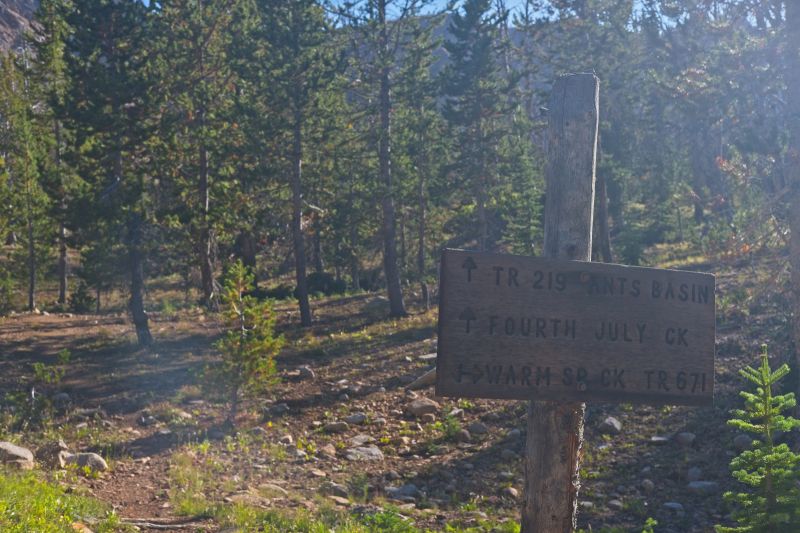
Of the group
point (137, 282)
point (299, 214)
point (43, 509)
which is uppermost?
point (299, 214)

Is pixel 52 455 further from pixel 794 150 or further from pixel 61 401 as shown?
pixel 794 150

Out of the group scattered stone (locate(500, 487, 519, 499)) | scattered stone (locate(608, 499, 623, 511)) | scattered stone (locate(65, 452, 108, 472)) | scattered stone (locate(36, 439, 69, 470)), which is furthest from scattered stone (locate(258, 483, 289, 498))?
scattered stone (locate(608, 499, 623, 511))

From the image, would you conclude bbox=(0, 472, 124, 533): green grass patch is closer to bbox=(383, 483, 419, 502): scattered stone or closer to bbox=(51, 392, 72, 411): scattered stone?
bbox=(383, 483, 419, 502): scattered stone

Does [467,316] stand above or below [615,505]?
above

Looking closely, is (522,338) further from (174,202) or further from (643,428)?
(174,202)

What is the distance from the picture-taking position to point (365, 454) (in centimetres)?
1241

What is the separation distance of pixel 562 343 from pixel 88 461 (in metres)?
8.45

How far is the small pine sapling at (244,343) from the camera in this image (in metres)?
13.4

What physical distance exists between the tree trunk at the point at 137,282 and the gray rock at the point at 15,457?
36.8ft

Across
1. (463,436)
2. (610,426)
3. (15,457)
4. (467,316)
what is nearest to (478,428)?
(463,436)

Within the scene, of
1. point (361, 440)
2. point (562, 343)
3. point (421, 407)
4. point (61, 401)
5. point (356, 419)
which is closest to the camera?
point (562, 343)

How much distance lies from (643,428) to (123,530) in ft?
28.4

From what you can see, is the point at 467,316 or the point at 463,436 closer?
the point at 467,316

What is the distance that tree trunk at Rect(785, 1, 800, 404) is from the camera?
35.0 ft
